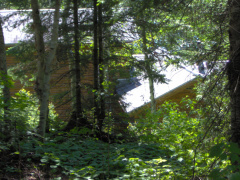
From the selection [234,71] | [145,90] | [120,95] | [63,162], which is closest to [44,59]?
[120,95]

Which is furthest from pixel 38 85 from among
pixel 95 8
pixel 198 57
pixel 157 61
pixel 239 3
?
pixel 239 3

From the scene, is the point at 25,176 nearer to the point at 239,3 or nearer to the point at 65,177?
the point at 65,177

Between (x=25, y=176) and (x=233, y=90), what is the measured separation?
12.0 ft

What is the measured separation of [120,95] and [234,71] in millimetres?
5184

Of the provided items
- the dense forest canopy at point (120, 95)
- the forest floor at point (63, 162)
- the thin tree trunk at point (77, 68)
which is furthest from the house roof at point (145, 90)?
the forest floor at point (63, 162)

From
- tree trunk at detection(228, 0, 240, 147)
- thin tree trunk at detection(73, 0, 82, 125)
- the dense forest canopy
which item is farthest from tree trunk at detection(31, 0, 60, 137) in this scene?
tree trunk at detection(228, 0, 240, 147)

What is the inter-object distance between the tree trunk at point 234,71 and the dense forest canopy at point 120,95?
0.01 meters

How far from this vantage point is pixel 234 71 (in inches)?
152

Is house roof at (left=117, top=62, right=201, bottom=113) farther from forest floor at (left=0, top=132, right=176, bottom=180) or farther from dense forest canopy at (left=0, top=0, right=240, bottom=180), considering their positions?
forest floor at (left=0, top=132, right=176, bottom=180)

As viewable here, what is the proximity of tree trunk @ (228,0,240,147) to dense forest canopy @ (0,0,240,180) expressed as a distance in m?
0.01

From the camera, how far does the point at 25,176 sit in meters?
4.54

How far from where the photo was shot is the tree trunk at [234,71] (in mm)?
3715

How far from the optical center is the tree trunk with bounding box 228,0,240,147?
12.2 feet

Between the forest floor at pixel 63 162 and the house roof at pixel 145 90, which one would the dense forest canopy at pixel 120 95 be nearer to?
the forest floor at pixel 63 162
